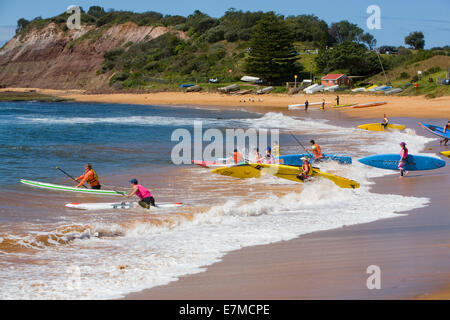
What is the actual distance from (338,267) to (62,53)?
370ft

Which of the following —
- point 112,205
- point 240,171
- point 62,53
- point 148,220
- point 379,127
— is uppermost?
point 62,53

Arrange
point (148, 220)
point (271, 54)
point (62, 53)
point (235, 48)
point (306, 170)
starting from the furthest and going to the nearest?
point (62, 53)
point (235, 48)
point (271, 54)
point (306, 170)
point (148, 220)

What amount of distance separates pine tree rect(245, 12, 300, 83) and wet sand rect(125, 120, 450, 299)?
59071 millimetres

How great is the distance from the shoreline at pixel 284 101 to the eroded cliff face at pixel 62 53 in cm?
1063

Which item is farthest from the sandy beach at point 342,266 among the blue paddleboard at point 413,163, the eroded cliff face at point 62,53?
the eroded cliff face at point 62,53

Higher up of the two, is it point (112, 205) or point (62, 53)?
point (62, 53)

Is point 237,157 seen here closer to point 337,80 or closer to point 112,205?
point 112,205

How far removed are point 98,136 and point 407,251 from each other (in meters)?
24.9

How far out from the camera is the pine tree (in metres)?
66.8

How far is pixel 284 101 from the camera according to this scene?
181 feet

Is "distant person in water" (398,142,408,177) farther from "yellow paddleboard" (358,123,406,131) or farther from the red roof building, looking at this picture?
the red roof building

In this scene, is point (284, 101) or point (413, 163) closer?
point (413, 163)

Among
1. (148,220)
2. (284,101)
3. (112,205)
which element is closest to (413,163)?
(148,220)

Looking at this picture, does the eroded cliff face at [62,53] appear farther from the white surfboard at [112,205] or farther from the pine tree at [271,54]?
the white surfboard at [112,205]
